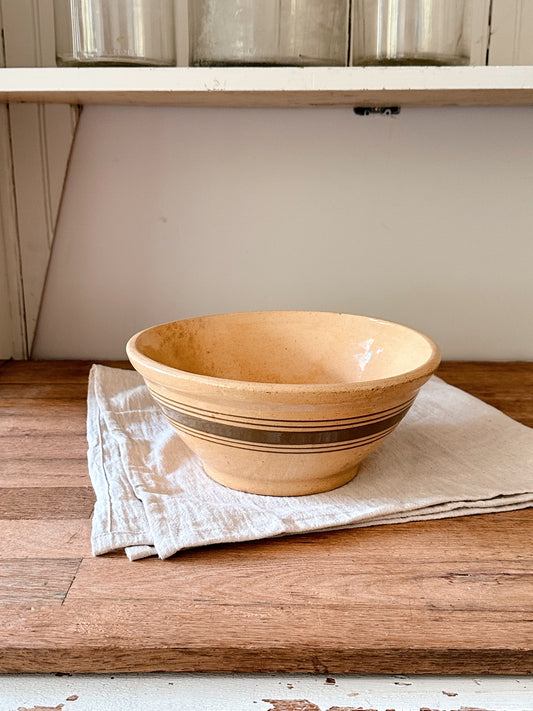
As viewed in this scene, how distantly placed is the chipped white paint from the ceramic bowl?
0.17 metres

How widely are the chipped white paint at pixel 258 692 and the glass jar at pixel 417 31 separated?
0.57 m

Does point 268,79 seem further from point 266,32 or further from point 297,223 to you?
point 297,223

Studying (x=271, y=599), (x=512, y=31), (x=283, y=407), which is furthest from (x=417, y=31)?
(x=271, y=599)

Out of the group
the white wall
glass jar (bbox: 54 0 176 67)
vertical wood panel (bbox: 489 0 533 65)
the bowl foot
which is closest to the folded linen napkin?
the bowl foot

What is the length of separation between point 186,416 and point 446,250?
57 cm

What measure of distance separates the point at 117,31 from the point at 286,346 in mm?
368

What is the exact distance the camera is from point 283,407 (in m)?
0.48

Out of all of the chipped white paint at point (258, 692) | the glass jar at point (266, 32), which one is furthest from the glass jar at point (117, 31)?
the chipped white paint at point (258, 692)

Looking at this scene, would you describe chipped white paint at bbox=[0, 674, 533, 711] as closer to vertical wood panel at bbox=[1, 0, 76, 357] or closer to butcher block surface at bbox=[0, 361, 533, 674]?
butcher block surface at bbox=[0, 361, 533, 674]

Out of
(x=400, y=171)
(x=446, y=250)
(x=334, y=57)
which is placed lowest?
(x=446, y=250)

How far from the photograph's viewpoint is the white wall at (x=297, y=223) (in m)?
0.90

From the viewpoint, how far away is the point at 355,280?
95cm

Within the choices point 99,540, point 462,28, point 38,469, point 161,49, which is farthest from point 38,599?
point 462,28

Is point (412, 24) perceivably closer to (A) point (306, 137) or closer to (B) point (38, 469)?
(A) point (306, 137)
